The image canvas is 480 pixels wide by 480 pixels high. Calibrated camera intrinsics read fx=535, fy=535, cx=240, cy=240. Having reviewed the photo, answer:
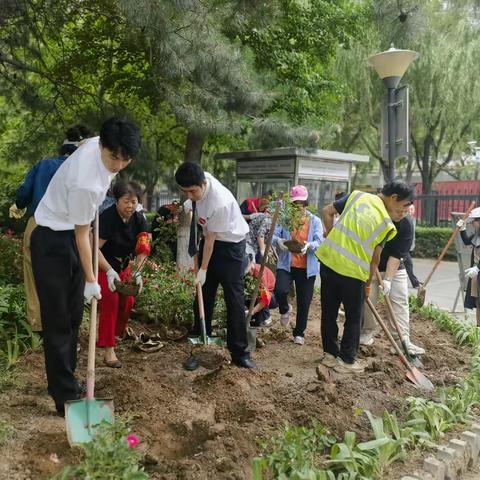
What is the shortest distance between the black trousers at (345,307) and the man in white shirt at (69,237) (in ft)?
6.42

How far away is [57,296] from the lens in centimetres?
307

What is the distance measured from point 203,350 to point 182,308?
117 centimetres

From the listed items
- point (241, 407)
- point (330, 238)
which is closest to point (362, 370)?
point (330, 238)

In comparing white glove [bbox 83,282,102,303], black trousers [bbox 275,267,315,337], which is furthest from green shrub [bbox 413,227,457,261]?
white glove [bbox 83,282,102,303]

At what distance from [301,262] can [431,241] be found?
1270 cm

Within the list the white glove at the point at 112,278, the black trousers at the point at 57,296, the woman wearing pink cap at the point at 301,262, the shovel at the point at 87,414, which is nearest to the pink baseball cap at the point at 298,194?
the woman wearing pink cap at the point at 301,262

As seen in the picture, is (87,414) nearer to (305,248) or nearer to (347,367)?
(347,367)

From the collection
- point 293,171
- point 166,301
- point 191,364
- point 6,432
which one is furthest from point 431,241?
point 6,432

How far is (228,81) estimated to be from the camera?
17.8 ft

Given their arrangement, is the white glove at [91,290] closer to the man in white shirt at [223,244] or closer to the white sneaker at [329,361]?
the man in white shirt at [223,244]

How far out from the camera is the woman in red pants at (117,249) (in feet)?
13.3

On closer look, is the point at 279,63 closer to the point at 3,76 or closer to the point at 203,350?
the point at 3,76

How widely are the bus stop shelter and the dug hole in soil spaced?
498 centimetres

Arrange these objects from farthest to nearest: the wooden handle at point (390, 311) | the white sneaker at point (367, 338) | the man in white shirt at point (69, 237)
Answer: the white sneaker at point (367, 338)
the wooden handle at point (390, 311)
the man in white shirt at point (69, 237)
